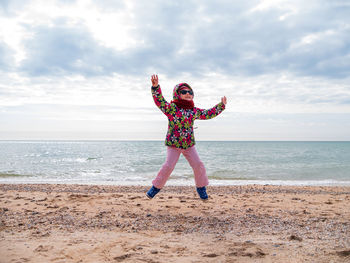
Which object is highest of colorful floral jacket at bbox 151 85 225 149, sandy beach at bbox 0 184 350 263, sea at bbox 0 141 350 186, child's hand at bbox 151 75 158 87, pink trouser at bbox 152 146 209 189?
child's hand at bbox 151 75 158 87

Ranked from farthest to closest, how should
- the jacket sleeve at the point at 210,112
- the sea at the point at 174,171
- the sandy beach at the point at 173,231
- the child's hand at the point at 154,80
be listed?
the sea at the point at 174,171 → the jacket sleeve at the point at 210,112 → the child's hand at the point at 154,80 → the sandy beach at the point at 173,231

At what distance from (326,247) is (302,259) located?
0.58m

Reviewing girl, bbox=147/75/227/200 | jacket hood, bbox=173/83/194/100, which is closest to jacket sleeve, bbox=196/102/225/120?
girl, bbox=147/75/227/200

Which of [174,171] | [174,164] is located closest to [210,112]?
[174,164]

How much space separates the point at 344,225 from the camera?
4293 millimetres

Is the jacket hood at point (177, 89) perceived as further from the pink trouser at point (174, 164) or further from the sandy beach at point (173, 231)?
the sandy beach at point (173, 231)

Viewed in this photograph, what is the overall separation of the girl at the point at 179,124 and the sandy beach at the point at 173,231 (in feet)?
2.96

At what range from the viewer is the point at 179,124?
5.09m

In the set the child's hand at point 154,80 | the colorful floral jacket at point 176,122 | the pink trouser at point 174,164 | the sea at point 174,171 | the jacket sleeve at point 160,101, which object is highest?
the child's hand at point 154,80

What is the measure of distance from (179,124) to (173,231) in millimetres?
1985

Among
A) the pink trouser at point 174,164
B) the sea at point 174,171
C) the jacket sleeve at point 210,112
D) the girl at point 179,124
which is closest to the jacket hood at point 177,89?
the girl at point 179,124

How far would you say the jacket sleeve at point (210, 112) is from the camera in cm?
535

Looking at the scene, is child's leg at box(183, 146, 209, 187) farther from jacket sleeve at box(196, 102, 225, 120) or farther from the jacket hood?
the jacket hood

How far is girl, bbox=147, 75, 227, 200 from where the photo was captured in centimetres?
508
